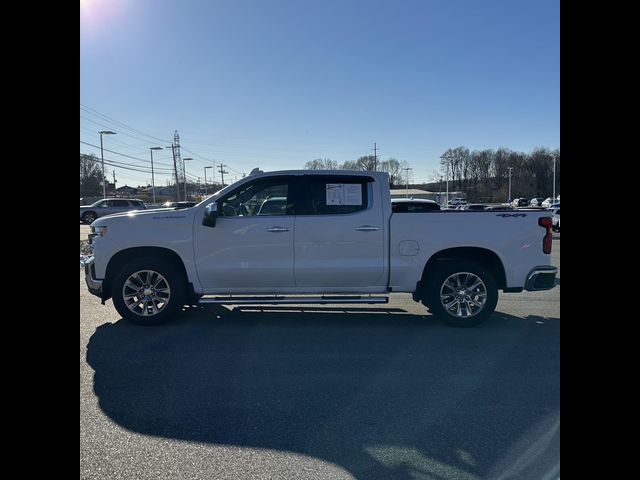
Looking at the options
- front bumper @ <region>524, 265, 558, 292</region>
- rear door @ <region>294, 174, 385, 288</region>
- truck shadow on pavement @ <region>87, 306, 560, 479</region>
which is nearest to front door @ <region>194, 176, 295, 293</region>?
rear door @ <region>294, 174, 385, 288</region>

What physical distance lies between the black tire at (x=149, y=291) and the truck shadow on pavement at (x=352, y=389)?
245 millimetres

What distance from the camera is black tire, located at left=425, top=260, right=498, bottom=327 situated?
20.2 feet

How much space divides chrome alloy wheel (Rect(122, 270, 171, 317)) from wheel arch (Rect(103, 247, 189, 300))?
27 centimetres

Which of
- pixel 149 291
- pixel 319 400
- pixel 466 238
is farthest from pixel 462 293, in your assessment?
pixel 149 291

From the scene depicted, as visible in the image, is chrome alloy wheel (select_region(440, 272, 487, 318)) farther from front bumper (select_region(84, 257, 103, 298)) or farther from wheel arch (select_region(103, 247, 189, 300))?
front bumper (select_region(84, 257, 103, 298))

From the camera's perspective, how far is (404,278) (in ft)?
20.6

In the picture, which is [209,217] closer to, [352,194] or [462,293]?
[352,194]

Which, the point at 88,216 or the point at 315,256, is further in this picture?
the point at 88,216

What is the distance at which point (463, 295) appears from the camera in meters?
6.23

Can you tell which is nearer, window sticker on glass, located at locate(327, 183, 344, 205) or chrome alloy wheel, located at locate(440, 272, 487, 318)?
chrome alloy wheel, located at locate(440, 272, 487, 318)

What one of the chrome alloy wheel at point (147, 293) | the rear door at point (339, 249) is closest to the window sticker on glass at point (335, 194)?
the rear door at point (339, 249)

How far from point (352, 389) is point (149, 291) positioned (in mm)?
3336

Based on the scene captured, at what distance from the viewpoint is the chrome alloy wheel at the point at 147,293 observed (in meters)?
6.21
